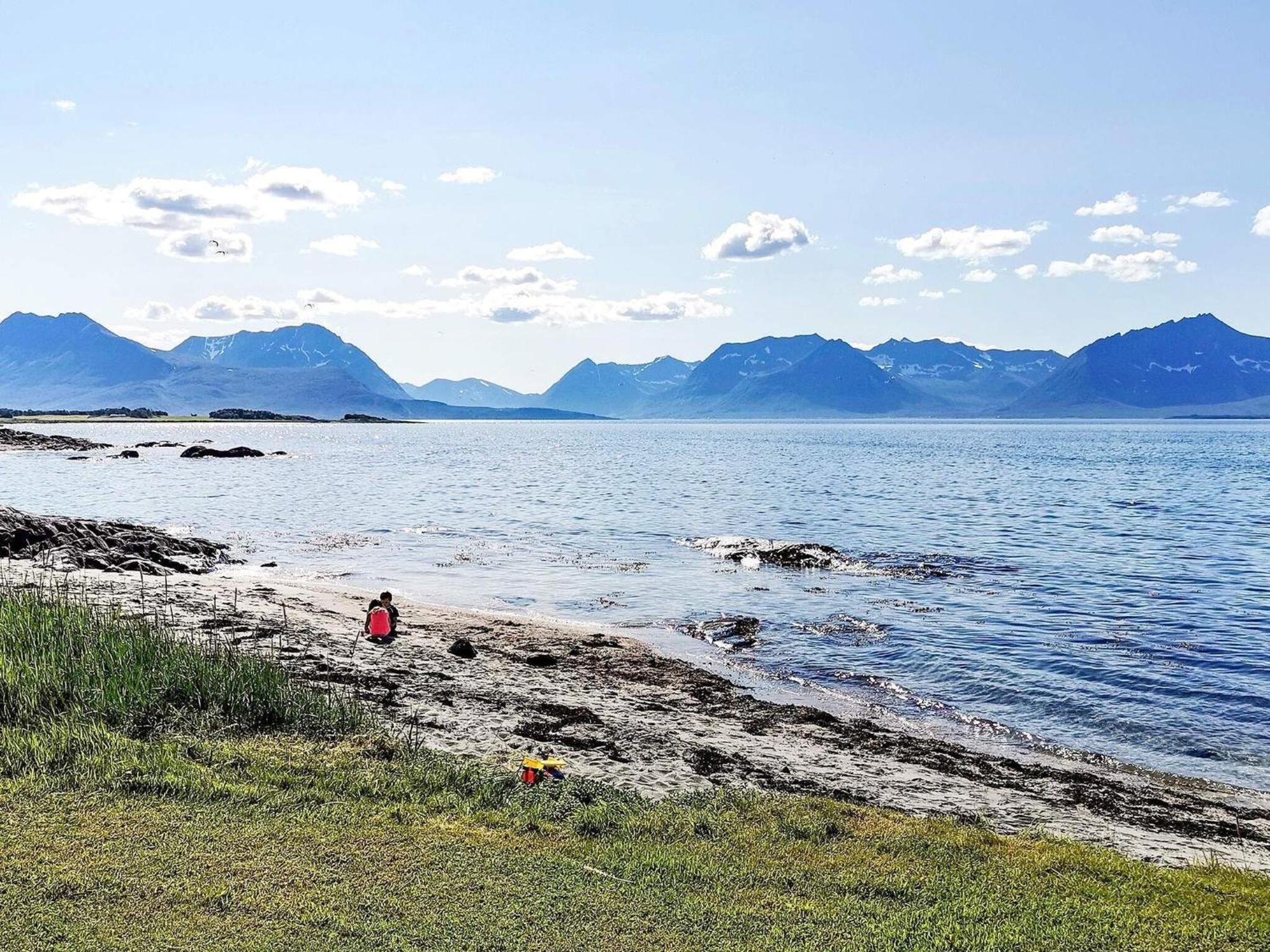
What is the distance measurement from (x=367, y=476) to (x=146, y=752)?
8330 cm

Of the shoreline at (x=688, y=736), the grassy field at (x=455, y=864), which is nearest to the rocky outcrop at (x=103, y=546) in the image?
the shoreline at (x=688, y=736)

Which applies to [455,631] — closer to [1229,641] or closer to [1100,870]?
[1100,870]

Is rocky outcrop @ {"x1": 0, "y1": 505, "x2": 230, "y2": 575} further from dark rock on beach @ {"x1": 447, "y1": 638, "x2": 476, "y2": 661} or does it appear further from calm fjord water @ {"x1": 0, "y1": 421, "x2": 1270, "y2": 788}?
dark rock on beach @ {"x1": 447, "y1": 638, "x2": 476, "y2": 661}

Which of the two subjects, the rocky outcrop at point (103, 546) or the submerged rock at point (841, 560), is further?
the submerged rock at point (841, 560)

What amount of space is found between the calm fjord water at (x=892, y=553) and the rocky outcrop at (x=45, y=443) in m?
26.2

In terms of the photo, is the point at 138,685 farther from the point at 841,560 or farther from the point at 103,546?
the point at 841,560

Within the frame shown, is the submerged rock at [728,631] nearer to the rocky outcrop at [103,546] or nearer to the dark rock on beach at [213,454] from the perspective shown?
the rocky outcrop at [103,546]

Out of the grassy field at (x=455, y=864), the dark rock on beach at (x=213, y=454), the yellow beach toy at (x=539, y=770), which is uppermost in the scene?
the dark rock on beach at (x=213, y=454)

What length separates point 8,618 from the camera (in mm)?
15531

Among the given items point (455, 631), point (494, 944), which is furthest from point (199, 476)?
point (494, 944)

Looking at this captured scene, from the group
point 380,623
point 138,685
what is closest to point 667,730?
point 138,685

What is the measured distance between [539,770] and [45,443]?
14207cm

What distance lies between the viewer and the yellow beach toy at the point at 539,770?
1223cm

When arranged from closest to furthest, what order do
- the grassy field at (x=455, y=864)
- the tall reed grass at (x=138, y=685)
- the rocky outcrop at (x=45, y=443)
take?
1. the grassy field at (x=455, y=864)
2. the tall reed grass at (x=138, y=685)
3. the rocky outcrop at (x=45, y=443)
